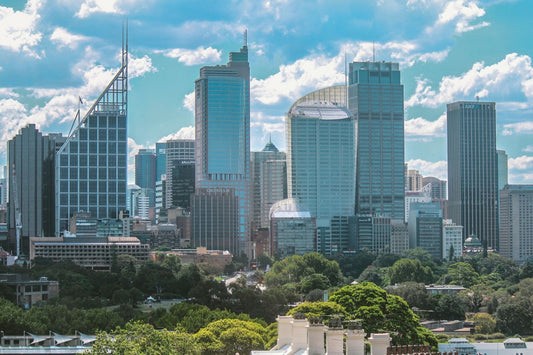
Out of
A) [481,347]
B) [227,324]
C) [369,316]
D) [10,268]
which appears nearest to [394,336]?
[369,316]

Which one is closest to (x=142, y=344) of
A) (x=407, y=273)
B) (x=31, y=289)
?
(x=31, y=289)

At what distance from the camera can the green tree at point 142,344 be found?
47.0 meters

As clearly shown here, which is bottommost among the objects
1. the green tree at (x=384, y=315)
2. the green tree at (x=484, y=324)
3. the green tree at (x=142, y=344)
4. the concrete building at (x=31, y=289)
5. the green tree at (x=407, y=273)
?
the green tree at (x=484, y=324)

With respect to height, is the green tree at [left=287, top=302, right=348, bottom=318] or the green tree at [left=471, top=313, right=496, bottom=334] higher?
the green tree at [left=287, top=302, right=348, bottom=318]

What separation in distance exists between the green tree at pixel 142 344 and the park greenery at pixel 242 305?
0.08m

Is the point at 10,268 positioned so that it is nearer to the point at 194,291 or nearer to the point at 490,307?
the point at 194,291

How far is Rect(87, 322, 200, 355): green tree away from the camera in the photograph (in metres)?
47.0

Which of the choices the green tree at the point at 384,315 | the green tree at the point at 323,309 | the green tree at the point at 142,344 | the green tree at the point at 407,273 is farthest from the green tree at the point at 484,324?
the green tree at the point at 142,344

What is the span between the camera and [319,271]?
179 m

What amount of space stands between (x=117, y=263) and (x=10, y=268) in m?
32.8

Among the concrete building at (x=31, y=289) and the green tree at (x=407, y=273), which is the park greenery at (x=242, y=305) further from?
the concrete building at (x=31, y=289)

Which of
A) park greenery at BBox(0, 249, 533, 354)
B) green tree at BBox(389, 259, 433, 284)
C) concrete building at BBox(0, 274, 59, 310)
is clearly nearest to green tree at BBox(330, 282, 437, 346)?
park greenery at BBox(0, 249, 533, 354)

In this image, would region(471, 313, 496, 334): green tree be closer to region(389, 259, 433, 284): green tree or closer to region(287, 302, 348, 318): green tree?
region(287, 302, 348, 318): green tree

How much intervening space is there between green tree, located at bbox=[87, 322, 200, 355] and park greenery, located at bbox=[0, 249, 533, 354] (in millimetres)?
79
